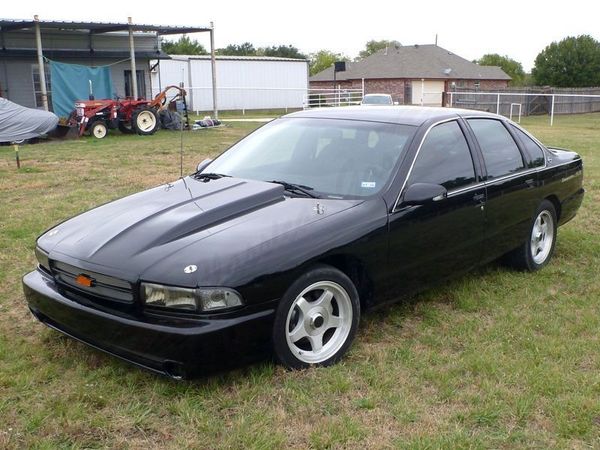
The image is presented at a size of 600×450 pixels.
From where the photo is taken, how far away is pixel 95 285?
10.9 feet

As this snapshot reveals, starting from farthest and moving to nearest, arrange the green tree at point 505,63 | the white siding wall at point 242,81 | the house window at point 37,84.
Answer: the green tree at point 505,63
the white siding wall at point 242,81
the house window at point 37,84

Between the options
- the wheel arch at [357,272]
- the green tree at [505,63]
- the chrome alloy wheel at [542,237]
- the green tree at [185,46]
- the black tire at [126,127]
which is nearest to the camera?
the wheel arch at [357,272]

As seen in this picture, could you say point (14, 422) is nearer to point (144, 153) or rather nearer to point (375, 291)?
point (375, 291)

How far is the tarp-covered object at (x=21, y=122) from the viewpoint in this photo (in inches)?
643

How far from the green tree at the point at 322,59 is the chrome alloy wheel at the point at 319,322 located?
238 feet

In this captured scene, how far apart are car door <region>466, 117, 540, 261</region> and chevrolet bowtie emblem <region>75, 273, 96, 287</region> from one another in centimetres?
277

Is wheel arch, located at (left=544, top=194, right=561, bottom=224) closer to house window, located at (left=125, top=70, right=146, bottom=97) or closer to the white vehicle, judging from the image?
the white vehicle

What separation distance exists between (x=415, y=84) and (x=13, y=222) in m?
45.1

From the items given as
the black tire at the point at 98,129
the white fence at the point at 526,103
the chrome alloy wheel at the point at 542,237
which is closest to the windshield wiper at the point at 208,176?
the chrome alloy wheel at the point at 542,237

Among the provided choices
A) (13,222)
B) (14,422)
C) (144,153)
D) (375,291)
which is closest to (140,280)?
(14,422)

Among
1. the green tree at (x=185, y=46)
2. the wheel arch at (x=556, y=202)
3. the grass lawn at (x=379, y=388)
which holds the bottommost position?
the grass lawn at (x=379, y=388)

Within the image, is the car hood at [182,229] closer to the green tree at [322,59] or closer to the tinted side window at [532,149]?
the tinted side window at [532,149]

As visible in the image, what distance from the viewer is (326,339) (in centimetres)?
370

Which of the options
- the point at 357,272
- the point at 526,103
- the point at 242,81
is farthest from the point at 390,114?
the point at 526,103
